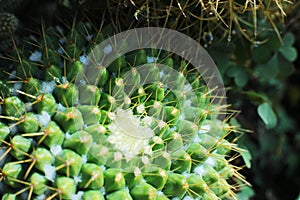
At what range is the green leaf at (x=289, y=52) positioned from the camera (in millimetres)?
1437

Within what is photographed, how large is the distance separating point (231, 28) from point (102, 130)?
1.75 feet

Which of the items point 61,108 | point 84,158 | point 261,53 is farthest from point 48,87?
point 261,53

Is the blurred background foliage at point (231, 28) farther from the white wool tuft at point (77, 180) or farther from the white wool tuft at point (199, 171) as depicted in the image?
the white wool tuft at point (77, 180)

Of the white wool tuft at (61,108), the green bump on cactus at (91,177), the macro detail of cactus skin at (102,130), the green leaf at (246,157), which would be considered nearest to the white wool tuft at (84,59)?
the macro detail of cactus skin at (102,130)

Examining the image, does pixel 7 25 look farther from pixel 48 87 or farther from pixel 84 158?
pixel 84 158

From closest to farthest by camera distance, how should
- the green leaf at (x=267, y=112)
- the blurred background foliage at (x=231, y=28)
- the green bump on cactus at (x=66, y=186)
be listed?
the green bump on cactus at (x=66, y=186) → the blurred background foliage at (x=231, y=28) → the green leaf at (x=267, y=112)

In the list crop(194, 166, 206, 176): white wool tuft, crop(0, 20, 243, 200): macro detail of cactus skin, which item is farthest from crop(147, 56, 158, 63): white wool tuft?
crop(194, 166, 206, 176): white wool tuft

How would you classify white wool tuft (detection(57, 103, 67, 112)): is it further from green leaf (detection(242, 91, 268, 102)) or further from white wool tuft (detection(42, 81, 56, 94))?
green leaf (detection(242, 91, 268, 102))

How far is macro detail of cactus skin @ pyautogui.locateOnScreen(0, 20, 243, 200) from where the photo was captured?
999 mm

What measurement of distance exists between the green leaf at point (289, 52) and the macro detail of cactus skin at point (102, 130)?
14.2 inches

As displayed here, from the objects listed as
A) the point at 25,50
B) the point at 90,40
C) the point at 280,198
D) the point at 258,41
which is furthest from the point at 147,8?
the point at 280,198

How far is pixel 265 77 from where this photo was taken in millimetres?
A: 1486

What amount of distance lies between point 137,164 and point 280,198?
1.19m

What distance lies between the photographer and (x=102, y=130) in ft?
3.31
